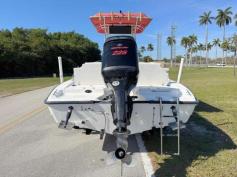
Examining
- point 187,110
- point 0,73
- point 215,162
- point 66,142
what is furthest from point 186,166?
point 0,73

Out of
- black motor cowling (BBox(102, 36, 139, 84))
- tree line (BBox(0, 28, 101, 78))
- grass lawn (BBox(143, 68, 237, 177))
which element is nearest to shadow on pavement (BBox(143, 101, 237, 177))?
grass lawn (BBox(143, 68, 237, 177))

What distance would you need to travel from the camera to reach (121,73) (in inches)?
230

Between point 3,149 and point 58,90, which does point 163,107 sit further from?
point 3,149

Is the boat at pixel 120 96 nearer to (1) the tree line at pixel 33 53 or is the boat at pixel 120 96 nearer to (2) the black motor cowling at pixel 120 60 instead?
(2) the black motor cowling at pixel 120 60

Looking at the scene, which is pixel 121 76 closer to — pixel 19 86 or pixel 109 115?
pixel 109 115

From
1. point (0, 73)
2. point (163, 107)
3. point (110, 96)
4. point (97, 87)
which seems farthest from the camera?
point (0, 73)

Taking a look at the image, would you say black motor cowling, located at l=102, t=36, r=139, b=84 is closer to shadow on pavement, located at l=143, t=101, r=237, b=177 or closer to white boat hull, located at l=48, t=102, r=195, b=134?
white boat hull, located at l=48, t=102, r=195, b=134

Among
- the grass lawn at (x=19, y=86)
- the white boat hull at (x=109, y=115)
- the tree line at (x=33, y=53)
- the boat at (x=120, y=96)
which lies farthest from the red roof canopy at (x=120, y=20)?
the tree line at (x=33, y=53)

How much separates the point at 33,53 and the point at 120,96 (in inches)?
2393

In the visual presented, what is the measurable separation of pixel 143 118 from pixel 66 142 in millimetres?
2351

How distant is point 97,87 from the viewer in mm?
8328

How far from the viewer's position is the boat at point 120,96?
19.1 feet

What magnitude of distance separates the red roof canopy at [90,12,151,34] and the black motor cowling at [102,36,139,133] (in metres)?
2.04

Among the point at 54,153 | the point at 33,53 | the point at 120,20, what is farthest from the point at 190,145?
the point at 33,53
